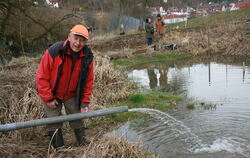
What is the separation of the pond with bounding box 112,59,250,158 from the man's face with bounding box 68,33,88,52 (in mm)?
1462

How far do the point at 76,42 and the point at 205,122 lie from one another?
3.83 m

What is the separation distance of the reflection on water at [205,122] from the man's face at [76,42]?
181 cm

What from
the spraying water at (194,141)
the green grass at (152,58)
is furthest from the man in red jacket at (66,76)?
the green grass at (152,58)

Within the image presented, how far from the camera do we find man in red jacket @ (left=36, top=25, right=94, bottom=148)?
424 cm

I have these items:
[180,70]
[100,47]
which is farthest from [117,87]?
[100,47]

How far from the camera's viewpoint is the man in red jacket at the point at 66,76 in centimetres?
424

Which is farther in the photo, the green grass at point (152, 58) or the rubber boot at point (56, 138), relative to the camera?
the green grass at point (152, 58)

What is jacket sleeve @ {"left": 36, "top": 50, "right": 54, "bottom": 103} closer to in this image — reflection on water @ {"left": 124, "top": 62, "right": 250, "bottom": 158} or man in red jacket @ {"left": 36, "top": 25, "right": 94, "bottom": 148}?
man in red jacket @ {"left": 36, "top": 25, "right": 94, "bottom": 148}

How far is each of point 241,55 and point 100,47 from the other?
385 inches

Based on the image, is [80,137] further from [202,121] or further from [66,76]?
[202,121]

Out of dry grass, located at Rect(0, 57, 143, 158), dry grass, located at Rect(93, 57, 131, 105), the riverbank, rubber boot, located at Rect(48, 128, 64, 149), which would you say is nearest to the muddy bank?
the riverbank

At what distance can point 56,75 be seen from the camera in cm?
432

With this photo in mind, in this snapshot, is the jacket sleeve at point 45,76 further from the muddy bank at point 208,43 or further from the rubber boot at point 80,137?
the muddy bank at point 208,43

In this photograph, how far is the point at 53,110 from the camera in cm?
475
